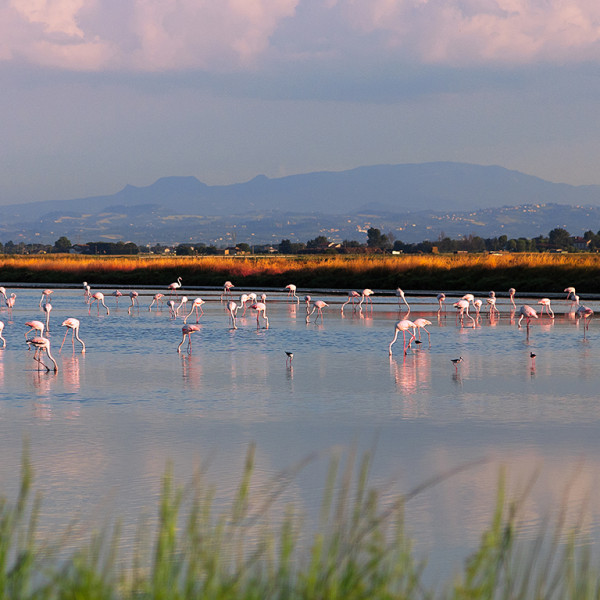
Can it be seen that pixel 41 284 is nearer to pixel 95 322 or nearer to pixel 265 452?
pixel 95 322

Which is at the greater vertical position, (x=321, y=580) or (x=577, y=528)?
(x=321, y=580)

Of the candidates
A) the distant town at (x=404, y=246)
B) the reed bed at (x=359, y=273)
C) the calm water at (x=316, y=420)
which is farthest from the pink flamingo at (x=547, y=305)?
the distant town at (x=404, y=246)

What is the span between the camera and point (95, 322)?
3044 cm

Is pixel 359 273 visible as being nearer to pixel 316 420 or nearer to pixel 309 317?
pixel 309 317

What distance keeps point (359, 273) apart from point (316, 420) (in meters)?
42.1

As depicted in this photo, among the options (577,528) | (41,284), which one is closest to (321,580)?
(577,528)

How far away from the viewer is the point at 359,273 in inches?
2133

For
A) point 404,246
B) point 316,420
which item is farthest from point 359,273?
point 404,246

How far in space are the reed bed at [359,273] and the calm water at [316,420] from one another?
956 inches

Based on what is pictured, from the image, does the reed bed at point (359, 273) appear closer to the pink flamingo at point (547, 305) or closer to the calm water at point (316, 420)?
the pink flamingo at point (547, 305)

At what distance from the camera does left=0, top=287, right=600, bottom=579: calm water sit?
8383mm

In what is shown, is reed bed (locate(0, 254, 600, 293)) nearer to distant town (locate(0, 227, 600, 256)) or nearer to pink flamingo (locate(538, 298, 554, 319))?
pink flamingo (locate(538, 298, 554, 319))

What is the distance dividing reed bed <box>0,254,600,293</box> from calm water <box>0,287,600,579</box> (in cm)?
2427

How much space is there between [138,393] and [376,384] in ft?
12.0
